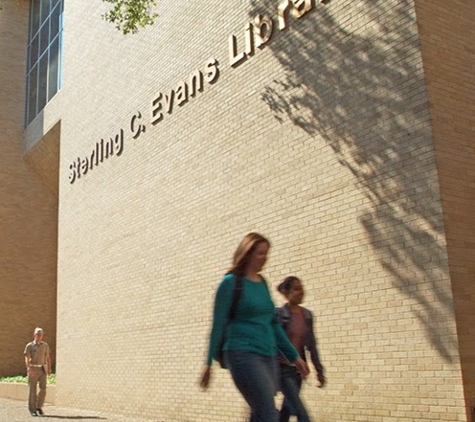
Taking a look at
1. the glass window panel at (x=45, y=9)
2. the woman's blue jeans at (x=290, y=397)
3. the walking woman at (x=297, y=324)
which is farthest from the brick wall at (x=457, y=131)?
the glass window panel at (x=45, y=9)

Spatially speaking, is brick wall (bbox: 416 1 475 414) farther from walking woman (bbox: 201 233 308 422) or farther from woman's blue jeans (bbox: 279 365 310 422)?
walking woman (bbox: 201 233 308 422)

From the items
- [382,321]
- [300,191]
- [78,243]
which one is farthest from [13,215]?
[382,321]

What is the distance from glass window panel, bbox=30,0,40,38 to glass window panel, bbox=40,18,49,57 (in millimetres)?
931

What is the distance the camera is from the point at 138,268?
11781 mm

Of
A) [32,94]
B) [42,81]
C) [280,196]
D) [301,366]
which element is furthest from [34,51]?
[301,366]

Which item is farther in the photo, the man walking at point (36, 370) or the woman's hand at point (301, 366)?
the man walking at point (36, 370)

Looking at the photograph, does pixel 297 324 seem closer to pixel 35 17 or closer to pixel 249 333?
pixel 249 333

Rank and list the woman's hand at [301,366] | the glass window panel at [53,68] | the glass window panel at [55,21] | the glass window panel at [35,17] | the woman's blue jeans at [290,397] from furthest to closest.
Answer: the glass window panel at [35,17], the glass window panel at [55,21], the glass window panel at [53,68], the woman's blue jeans at [290,397], the woman's hand at [301,366]

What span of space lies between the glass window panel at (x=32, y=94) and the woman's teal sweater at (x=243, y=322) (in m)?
19.3

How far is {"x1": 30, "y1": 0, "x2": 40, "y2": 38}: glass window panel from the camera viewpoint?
22906 mm

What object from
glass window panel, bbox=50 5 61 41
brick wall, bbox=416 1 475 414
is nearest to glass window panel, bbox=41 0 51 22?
glass window panel, bbox=50 5 61 41

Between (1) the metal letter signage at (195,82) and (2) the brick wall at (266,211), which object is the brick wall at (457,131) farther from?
(1) the metal letter signage at (195,82)

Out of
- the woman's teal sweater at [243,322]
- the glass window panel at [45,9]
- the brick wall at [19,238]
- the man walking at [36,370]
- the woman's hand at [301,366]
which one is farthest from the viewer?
the glass window panel at [45,9]

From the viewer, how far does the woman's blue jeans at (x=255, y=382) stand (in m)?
3.49
